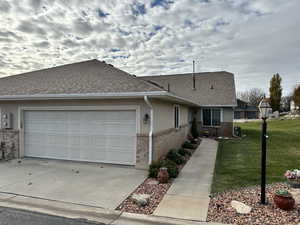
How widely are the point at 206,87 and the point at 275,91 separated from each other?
3072 centimetres

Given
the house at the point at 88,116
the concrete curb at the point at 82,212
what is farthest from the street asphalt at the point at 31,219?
the house at the point at 88,116

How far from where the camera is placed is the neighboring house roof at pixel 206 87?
17873 millimetres

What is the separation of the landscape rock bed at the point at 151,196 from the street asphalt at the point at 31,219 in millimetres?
880

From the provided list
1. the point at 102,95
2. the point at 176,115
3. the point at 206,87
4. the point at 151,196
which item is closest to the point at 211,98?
the point at 206,87

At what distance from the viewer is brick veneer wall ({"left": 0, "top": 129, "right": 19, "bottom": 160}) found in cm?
903

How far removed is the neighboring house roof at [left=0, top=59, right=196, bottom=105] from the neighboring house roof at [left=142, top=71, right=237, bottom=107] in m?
9.90

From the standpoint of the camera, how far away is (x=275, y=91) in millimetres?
42594

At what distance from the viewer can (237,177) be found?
21.2 ft

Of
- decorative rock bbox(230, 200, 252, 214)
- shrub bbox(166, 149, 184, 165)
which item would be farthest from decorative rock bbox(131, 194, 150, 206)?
shrub bbox(166, 149, 184, 165)

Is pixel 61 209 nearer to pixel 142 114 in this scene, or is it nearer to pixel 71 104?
pixel 142 114

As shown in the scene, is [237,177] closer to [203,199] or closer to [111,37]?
[203,199]

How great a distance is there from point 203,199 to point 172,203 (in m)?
0.80

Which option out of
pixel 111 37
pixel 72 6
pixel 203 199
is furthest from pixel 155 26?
pixel 203 199

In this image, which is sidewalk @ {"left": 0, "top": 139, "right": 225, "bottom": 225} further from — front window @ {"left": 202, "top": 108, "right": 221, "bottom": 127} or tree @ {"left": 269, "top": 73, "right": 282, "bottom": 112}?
tree @ {"left": 269, "top": 73, "right": 282, "bottom": 112}
